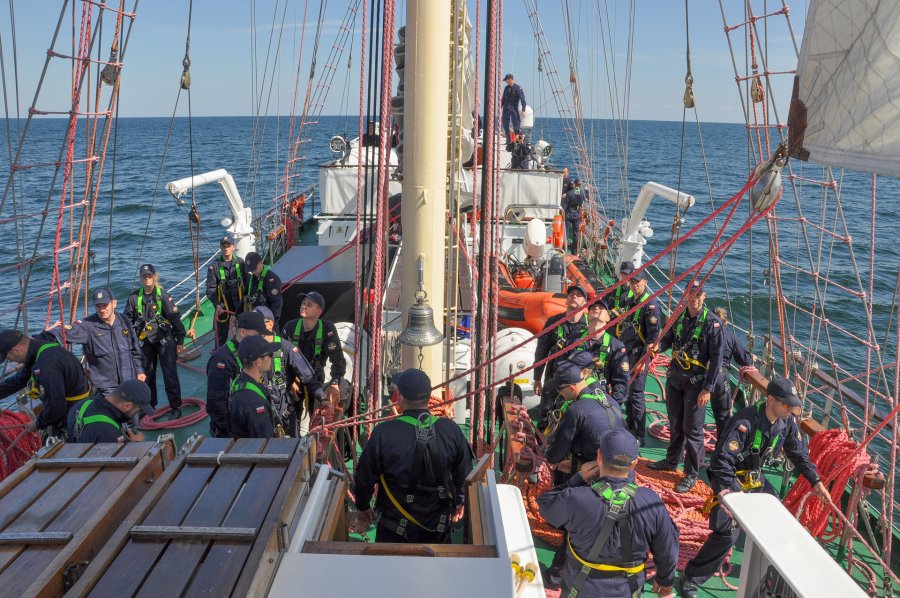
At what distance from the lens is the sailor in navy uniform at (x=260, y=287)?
6726 mm

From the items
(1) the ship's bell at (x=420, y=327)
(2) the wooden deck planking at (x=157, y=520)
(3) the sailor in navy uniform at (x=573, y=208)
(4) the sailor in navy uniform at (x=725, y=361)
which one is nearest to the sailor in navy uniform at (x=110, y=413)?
(2) the wooden deck planking at (x=157, y=520)

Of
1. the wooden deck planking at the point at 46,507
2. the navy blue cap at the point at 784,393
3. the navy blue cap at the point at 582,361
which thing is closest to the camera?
the wooden deck planking at the point at 46,507

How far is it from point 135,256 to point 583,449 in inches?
828

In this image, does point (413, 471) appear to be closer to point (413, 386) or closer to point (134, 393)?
point (413, 386)

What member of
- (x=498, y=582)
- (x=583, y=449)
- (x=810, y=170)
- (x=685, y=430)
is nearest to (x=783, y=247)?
(x=685, y=430)

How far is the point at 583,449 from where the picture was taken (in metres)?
4.00

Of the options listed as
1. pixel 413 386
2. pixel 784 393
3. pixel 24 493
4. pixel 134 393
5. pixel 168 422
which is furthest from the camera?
pixel 168 422

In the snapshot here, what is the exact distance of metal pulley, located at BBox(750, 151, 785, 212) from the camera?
270 centimetres

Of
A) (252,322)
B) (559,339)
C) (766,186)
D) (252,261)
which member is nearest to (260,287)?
(252,261)

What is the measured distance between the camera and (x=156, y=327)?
6.32 metres

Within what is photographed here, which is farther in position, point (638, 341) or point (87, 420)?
point (638, 341)

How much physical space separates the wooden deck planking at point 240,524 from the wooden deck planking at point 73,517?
451 mm

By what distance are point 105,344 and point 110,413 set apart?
6.46 feet

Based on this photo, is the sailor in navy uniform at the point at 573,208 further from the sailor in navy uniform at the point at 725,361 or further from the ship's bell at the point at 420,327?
the ship's bell at the point at 420,327
